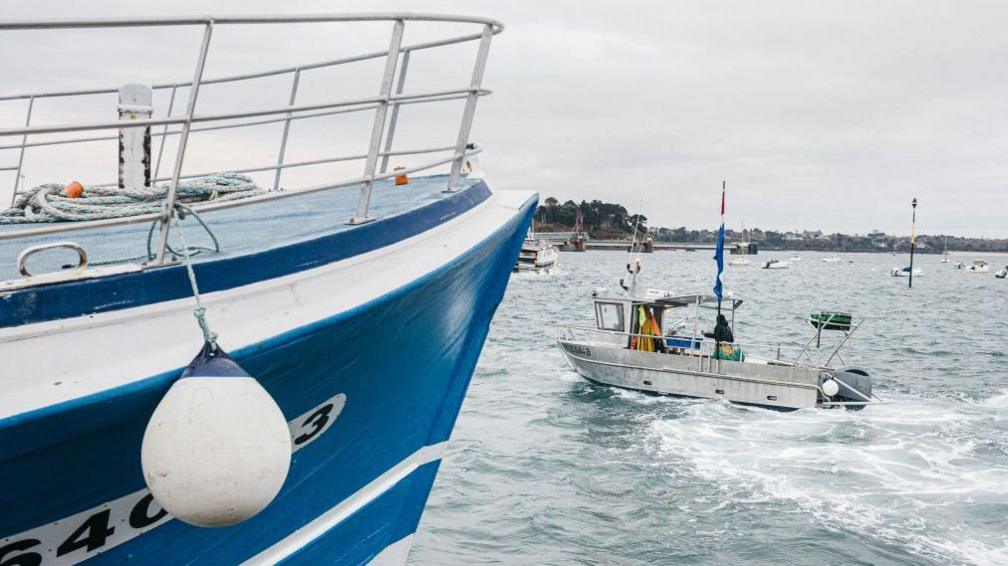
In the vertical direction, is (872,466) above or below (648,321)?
below

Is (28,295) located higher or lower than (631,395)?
higher

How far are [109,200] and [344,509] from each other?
195 cm

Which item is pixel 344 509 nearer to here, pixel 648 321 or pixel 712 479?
pixel 712 479

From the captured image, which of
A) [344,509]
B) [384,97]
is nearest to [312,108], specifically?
[384,97]

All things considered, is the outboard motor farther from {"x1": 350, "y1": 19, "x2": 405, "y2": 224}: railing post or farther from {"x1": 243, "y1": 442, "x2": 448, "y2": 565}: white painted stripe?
{"x1": 350, "y1": 19, "x2": 405, "y2": 224}: railing post

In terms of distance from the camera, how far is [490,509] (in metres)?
12.4

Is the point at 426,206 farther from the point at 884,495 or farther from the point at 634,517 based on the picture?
the point at 884,495

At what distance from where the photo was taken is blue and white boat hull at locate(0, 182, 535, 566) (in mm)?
3010

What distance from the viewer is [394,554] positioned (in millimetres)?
5289

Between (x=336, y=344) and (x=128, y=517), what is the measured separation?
1.01 m

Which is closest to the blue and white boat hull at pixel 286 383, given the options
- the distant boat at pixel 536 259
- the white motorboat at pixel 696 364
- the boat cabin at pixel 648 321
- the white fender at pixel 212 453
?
the white fender at pixel 212 453

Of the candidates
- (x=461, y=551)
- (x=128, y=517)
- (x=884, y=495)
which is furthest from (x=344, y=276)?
(x=884, y=495)

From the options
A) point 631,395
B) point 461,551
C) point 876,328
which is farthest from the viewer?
point 876,328

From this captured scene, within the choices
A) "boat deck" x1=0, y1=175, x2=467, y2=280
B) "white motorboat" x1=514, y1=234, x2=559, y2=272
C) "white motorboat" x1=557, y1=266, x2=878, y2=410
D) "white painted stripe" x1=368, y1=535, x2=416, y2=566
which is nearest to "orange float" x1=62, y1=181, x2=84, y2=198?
"boat deck" x1=0, y1=175, x2=467, y2=280
